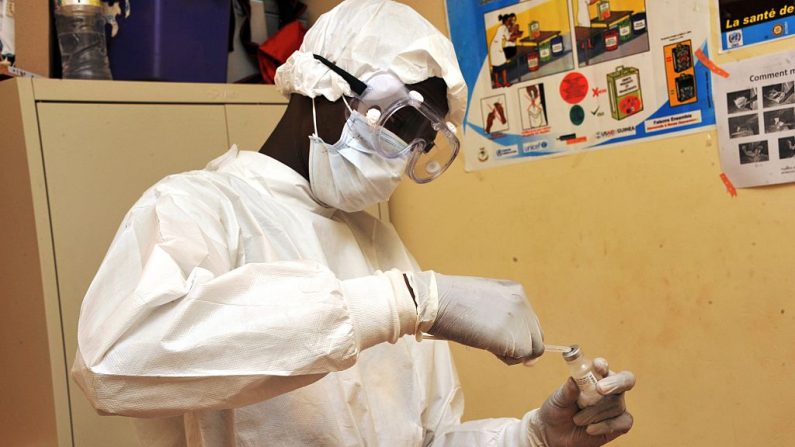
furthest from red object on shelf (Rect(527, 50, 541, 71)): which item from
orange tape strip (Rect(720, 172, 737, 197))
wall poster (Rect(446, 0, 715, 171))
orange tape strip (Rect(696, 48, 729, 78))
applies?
orange tape strip (Rect(720, 172, 737, 197))

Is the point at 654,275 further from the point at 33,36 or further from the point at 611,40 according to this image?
the point at 33,36

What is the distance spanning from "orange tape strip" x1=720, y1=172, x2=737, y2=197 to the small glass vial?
69 cm

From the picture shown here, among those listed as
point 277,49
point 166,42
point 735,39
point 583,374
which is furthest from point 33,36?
point 735,39

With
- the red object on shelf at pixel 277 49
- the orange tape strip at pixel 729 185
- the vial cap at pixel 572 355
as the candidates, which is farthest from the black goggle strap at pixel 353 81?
the red object on shelf at pixel 277 49

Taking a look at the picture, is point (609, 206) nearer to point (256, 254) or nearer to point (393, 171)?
point (393, 171)

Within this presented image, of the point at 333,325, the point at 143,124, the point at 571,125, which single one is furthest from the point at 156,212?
the point at 571,125

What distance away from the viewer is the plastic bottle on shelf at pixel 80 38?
192cm

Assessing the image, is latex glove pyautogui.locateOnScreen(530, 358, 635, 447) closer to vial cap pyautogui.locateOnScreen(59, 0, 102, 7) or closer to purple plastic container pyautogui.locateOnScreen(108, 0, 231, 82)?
purple plastic container pyautogui.locateOnScreen(108, 0, 231, 82)

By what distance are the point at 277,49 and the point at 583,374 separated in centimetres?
147

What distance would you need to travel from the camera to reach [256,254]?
123 centimetres

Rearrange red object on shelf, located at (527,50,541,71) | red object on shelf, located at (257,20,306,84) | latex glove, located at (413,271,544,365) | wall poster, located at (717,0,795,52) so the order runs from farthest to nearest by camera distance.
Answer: red object on shelf, located at (257,20,306,84) → red object on shelf, located at (527,50,541,71) → wall poster, located at (717,0,795,52) → latex glove, located at (413,271,544,365)

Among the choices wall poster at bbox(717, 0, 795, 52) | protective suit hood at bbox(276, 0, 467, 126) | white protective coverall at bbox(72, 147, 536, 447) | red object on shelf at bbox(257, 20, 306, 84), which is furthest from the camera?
red object on shelf at bbox(257, 20, 306, 84)

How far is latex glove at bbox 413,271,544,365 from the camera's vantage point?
1066 mm

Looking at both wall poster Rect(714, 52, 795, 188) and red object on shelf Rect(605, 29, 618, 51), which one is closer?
wall poster Rect(714, 52, 795, 188)
